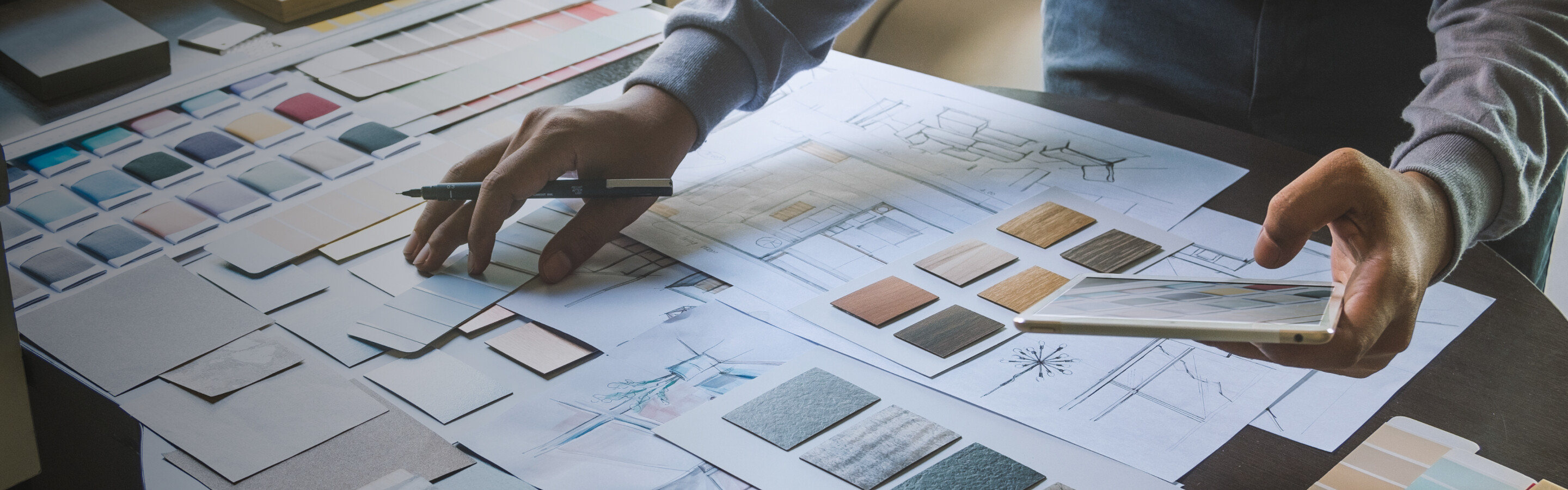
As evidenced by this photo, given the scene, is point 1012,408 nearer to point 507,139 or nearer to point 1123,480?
point 1123,480

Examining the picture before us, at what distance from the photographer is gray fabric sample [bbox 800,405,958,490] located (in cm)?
61

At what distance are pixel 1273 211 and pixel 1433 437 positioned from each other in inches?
6.8

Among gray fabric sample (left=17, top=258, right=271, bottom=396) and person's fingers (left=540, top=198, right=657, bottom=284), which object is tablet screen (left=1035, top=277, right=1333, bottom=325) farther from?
gray fabric sample (left=17, top=258, right=271, bottom=396)

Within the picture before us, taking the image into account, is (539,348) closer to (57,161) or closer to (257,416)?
(257,416)

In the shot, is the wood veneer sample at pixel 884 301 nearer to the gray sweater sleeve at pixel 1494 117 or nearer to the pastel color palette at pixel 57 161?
the gray sweater sleeve at pixel 1494 117

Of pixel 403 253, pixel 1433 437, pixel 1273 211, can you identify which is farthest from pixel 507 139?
pixel 1433 437

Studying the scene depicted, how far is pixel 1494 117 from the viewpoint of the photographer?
803 mm

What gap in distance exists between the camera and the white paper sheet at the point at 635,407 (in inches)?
24.4

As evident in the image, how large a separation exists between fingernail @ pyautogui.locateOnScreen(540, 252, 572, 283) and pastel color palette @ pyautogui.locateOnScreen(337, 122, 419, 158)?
0.29 meters

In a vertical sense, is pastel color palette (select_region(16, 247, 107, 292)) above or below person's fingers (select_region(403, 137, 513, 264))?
below

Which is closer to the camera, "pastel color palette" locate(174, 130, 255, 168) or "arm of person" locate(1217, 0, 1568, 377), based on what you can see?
"arm of person" locate(1217, 0, 1568, 377)

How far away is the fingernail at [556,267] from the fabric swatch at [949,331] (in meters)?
0.27

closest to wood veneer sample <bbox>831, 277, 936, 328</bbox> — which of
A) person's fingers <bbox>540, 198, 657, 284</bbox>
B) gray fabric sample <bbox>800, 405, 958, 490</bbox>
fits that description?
gray fabric sample <bbox>800, 405, 958, 490</bbox>

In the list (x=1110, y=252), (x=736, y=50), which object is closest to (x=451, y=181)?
(x=736, y=50)
